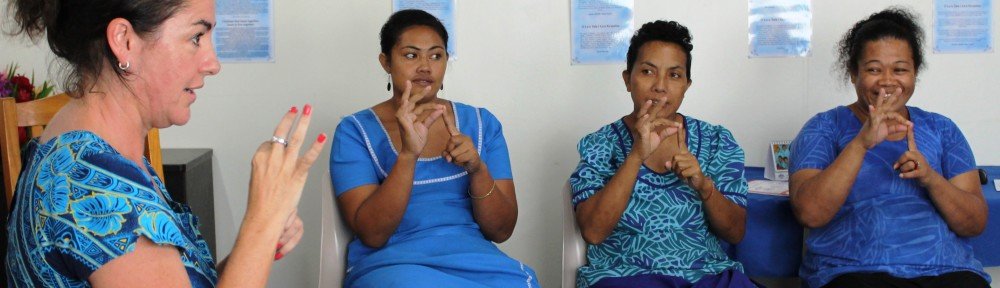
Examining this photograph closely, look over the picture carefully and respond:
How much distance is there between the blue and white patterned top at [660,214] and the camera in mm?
2166

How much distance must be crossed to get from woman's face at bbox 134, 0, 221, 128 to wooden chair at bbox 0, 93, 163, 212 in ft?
1.53

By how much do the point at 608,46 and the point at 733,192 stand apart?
828 millimetres

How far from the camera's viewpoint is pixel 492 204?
86.1 inches

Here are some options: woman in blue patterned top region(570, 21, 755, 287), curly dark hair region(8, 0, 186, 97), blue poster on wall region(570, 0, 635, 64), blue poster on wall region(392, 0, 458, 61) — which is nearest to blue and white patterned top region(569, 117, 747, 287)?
woman in blue patterned top region(570, 21, 755, 287)

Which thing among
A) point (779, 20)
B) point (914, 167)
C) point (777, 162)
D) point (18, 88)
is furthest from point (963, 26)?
point (18, 88)

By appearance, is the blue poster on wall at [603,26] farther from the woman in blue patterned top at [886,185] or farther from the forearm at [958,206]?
the forearm at [958,206]

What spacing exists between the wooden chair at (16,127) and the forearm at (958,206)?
5.41ft

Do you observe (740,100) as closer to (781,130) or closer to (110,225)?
(781,130)

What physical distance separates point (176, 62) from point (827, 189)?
1.47 metres

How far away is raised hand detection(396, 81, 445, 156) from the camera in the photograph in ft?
6.75

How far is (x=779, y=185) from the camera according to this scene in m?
2.69

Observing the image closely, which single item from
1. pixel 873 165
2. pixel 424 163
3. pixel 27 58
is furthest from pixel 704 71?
pixel 27 58

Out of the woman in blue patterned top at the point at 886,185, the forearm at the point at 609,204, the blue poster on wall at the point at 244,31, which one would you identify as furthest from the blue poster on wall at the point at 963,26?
the blue poster on wall at the point at 244,31

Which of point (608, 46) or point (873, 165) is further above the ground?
point (608, 46)
